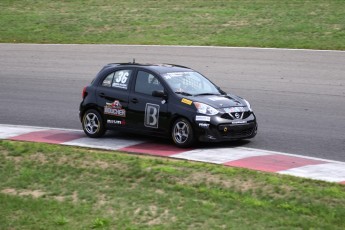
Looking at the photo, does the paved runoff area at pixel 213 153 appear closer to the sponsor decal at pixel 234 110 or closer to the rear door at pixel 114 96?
the rear door at pixel 114 96

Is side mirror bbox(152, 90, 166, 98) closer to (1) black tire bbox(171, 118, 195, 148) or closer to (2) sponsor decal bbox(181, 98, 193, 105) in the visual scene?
(2) sponsor decal bbox(181, 98, 193, 105)

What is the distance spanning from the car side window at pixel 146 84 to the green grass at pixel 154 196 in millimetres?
2119

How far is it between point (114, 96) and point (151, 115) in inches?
40.1

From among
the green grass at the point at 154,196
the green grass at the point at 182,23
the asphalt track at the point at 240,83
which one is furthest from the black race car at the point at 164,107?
the green grass at the point at 182,23

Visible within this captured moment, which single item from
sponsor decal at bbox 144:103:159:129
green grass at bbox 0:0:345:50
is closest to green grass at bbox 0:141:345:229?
sponsor decal at bbox 144:103:159:129

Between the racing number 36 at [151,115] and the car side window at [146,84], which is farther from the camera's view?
the car side window at [146,84]

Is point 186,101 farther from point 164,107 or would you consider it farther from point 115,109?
point 115,109

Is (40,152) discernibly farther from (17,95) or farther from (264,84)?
(264,84)

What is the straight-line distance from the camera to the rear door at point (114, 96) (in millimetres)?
16266

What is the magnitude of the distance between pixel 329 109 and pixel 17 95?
8282mm

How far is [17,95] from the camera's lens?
21.8 metres

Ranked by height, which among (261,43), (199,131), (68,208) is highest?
(261,43)

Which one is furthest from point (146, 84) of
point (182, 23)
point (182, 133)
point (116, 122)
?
point (182, 23)

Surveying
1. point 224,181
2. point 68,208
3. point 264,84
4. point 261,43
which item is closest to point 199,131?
point 224,181
